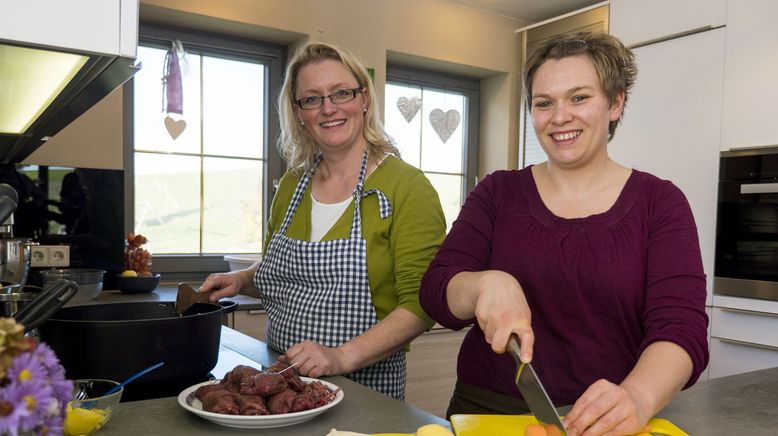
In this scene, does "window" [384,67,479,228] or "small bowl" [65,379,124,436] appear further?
"window" [384,67,479,228]

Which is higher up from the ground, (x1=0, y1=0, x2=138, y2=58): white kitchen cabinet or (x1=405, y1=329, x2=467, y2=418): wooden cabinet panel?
(x1=0, y1=0, x2=138, y2=58): white kitchen cabinet

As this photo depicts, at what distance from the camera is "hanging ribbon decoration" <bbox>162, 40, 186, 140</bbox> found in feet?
Answer: 9.80

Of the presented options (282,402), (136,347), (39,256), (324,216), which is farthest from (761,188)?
(39,256)

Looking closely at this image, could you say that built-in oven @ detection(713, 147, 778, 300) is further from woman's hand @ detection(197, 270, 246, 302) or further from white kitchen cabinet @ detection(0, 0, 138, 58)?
white kitchen cabinet @ detection(0, 0, 138, 58)

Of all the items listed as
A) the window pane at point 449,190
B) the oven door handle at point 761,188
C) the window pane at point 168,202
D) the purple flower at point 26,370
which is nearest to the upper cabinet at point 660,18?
the oven door handle at point 761,188

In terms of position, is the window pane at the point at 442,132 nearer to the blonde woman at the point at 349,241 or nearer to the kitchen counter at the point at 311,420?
the blonde woman at the point at 349,241

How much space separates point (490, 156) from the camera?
4070mm

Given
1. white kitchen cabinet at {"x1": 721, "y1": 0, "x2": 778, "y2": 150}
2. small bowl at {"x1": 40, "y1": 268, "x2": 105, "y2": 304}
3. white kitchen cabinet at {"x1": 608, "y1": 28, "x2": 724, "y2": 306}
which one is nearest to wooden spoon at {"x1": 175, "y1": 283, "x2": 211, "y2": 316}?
small bowl at {"x1": 40, "y1": 268, "x2": 105, "y2": 304}

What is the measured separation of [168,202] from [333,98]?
6.32 feet

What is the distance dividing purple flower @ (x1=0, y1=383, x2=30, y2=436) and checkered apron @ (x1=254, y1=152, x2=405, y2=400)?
1008mm

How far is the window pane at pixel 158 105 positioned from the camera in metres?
3.02

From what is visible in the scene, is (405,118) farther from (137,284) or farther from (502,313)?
(502,313)

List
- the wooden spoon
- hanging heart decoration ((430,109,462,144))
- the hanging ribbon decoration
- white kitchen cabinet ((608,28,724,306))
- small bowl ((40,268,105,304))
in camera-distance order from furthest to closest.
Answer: hanging heart decoration ((430,109,462,144)) → the hanging ribbon decoration → white kitchen cabinet ((608,28,724,306)) → small bowl ((40,268,105,304)) → the wooden spoon

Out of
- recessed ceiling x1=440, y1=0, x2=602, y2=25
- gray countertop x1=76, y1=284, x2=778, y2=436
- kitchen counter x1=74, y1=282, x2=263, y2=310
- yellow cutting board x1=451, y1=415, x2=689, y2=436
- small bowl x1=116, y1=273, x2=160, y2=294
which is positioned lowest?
kitchen counter x1=74, y1=282, x2=263, y2=310
